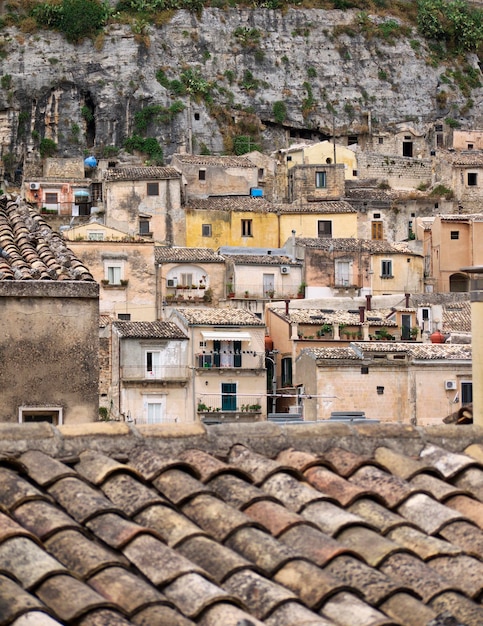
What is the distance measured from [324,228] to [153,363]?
21.4 m

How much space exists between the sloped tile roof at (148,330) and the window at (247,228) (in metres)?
15.2

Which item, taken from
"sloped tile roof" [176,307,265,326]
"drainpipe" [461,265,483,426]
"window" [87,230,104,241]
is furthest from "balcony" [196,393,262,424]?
"drainpipe" [461,265,483,426]

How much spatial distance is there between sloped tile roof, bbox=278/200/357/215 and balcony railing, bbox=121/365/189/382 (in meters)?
19.6

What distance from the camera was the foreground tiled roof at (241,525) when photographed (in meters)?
6.12

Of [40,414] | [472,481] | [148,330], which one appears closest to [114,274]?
[148,330]

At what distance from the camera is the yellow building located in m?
72.8

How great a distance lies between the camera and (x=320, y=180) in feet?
266

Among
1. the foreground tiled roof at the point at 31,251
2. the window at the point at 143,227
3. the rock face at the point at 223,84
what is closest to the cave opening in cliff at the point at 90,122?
the rock face at the point at 223,84

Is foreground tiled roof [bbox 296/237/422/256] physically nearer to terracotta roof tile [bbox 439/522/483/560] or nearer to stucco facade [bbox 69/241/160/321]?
stucco facade [bbox 69/241/160/321]

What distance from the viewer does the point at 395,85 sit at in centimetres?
9912

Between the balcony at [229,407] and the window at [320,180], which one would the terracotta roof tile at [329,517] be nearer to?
the balcony at [229,407]

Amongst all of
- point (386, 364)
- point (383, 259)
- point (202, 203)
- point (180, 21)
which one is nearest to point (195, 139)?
point (180, 21)

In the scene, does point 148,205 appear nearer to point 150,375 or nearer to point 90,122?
point 150,375

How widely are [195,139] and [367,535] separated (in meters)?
84.4
